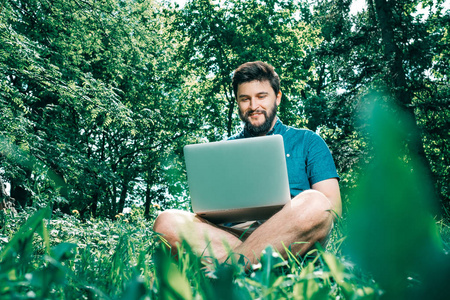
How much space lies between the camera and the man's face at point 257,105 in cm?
321

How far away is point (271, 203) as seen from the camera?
1904 mm

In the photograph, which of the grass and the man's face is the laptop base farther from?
the man's face

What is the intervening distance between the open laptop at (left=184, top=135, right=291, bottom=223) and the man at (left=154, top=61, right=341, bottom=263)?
0.11 meters

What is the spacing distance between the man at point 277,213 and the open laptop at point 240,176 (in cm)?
11

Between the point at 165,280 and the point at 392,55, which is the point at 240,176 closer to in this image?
the point at 165,280

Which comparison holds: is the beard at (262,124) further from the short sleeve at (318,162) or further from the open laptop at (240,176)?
the open laptop at (240,176)

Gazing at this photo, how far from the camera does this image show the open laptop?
1919 mm

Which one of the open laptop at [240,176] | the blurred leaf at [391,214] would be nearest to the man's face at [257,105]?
the open laptop at [240,176]

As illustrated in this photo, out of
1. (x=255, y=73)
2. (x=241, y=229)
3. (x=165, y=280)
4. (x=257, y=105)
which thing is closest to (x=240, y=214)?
(x=241, y=229)

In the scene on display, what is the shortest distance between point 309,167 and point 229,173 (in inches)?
31.2

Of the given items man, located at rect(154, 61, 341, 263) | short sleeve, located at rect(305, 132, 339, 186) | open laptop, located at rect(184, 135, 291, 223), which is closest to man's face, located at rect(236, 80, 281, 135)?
man, located at rect(154, 61, 341, 263)

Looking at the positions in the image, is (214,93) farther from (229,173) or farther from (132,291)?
(132,291)

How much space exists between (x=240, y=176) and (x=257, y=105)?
4.72 feet

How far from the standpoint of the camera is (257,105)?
3271 mm
